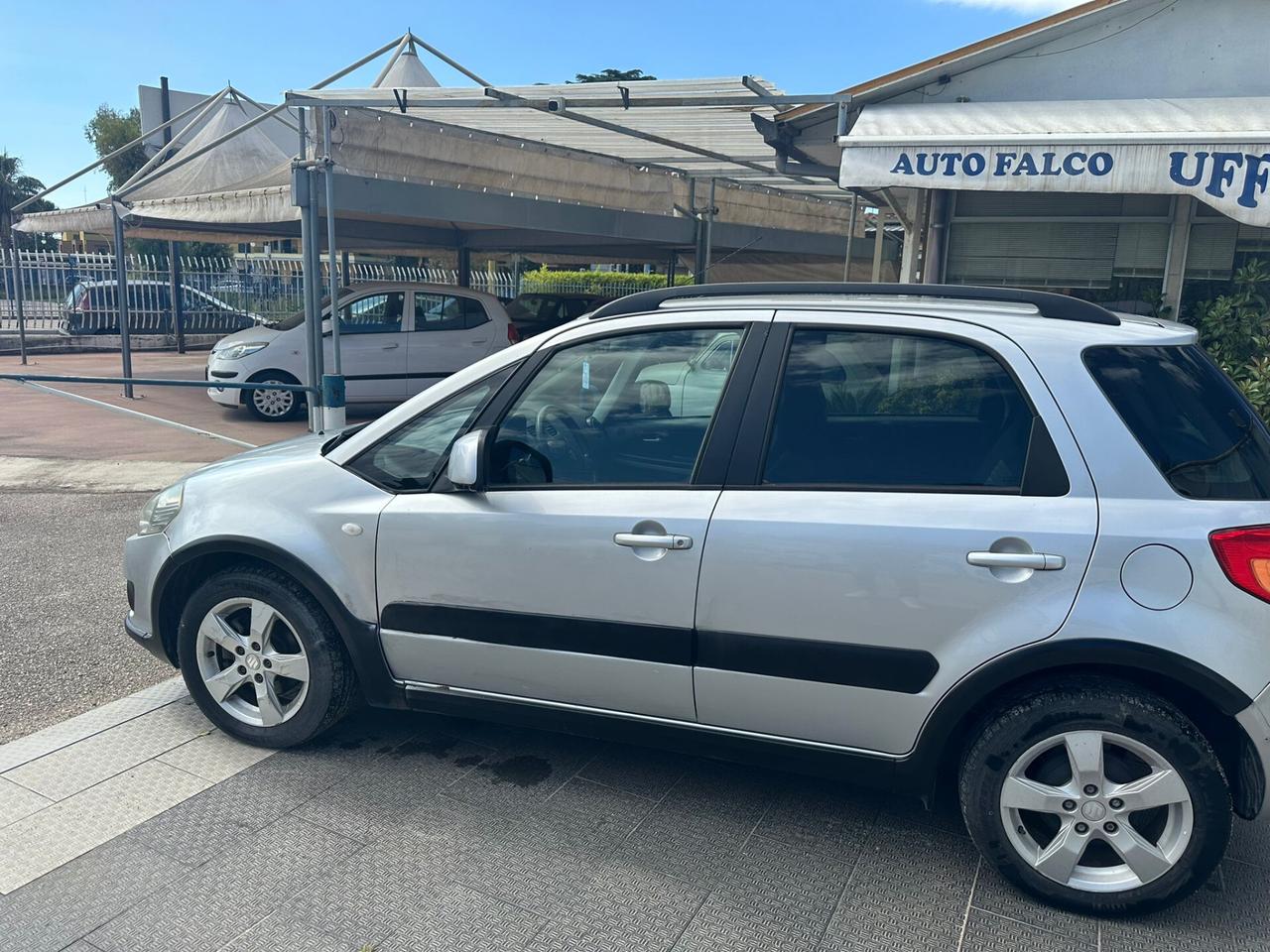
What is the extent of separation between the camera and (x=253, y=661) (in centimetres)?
355

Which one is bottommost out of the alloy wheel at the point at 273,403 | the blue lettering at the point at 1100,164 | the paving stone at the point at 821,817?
the paving stone at the point at 821,817

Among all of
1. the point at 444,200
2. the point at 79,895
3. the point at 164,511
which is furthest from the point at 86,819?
the point at 444,200

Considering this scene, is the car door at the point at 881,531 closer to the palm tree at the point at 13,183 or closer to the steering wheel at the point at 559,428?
the steering wheel at the point at 559,428

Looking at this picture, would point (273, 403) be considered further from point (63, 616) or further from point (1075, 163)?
point (1075, 163)

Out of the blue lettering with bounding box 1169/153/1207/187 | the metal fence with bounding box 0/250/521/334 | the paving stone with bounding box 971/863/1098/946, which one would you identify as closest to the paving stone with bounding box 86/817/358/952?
the paving stone with bounding box 971/863/1098/946

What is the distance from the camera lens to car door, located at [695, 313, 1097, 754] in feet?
8.55

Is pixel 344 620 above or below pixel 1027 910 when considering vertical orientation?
above

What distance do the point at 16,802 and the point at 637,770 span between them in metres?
2.07

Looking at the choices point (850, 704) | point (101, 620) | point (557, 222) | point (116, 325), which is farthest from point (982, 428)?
point (116, 325)

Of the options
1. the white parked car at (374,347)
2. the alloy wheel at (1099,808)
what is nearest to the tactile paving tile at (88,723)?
the alloy wheel at (1099,808)

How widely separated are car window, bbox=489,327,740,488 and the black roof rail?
138 millimetres

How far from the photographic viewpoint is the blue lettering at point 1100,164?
19.2 ft

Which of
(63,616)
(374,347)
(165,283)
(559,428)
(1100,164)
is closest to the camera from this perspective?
(559,428)

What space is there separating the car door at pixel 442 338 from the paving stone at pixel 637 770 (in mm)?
8913
